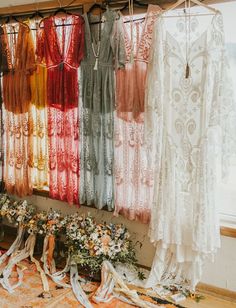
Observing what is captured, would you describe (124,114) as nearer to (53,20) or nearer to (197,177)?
(197,177)

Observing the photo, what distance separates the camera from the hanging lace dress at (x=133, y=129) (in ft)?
8.42

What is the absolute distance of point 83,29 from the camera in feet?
9.11

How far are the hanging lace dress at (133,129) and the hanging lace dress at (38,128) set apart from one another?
0.74 metres

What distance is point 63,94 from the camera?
116 inches

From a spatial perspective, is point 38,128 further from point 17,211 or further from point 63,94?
point 17,211

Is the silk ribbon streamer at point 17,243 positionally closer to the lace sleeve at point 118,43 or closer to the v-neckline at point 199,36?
the lace sleeve at point 118,43

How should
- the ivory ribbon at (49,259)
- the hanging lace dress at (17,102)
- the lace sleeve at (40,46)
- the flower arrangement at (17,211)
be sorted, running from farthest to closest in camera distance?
the flower arrangement at (17,211) < the hanging lace dress at (17,102) < the lace sleeve at (40,46) < the ivory ribbon at (49,259)

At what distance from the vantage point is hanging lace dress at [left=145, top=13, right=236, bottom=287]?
2262 mm

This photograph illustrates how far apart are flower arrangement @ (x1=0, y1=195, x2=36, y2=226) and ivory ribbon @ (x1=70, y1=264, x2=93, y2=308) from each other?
0.70 m

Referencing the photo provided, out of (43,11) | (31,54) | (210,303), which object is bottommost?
(210,303)

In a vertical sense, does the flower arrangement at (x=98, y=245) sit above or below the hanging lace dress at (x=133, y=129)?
below

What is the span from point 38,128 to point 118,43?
3.39 feet

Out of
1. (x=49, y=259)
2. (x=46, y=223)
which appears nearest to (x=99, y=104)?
(x=46, y=223)

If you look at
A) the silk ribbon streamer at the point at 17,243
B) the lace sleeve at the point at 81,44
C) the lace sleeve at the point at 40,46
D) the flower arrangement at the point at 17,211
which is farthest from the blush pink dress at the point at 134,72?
the silk ribbon streamer at the point at 17,243
